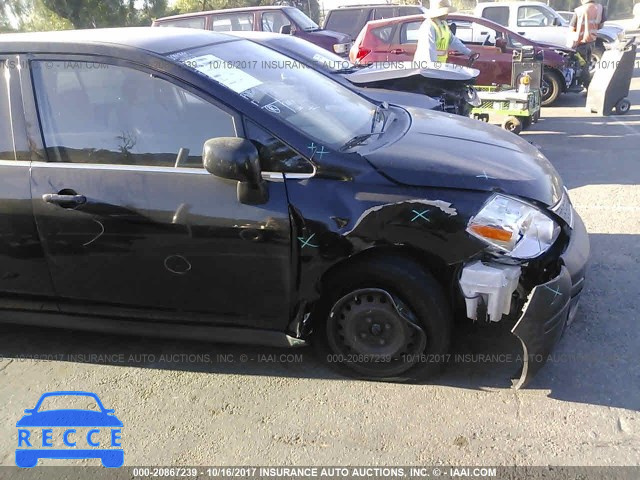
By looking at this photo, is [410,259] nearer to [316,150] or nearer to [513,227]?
[513,227]

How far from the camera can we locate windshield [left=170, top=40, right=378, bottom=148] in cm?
277

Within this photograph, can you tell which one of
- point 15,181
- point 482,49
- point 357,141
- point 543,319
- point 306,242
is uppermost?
point 482,49

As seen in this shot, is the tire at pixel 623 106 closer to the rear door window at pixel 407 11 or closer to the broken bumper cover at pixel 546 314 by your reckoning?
the rear door window at pixel 407 11

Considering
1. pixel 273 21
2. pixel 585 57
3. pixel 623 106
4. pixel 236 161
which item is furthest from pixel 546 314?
pixel 273 21

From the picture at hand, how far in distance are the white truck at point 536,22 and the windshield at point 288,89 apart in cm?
A: 1005

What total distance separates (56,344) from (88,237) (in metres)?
1.03

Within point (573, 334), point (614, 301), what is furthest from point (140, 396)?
point (614, 301)

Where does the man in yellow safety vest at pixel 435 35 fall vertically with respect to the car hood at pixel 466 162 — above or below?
above

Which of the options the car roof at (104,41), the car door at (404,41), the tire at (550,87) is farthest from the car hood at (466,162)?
the tire at (550,87)

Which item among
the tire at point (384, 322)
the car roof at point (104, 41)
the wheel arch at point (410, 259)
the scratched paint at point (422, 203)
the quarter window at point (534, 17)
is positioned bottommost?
the tire at point (384, 322)

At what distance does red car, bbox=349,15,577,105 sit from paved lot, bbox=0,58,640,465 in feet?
23.4

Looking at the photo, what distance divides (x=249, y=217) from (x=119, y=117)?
892 mm

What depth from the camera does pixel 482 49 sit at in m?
9.91

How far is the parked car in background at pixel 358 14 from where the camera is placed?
1295cm
